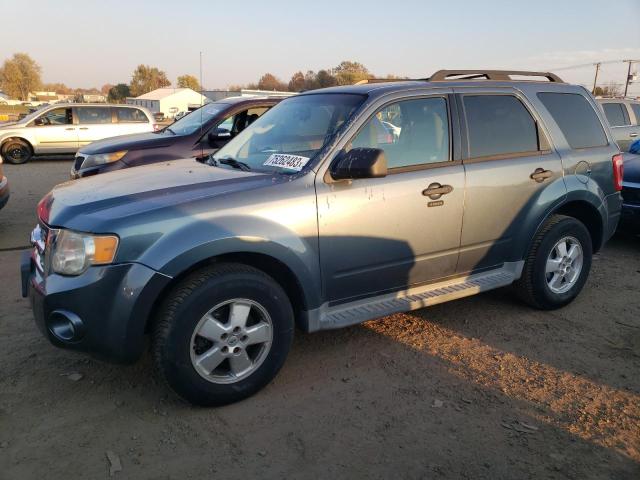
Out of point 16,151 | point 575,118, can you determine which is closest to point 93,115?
point 16,151

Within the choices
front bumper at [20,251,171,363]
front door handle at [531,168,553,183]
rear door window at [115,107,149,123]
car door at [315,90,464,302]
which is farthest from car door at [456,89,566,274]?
rear door window at [115,107,149,123]

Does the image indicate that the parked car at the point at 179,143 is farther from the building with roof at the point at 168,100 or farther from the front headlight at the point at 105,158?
the building with roof at the point at 168,100

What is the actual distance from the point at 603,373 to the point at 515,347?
1.94 feet

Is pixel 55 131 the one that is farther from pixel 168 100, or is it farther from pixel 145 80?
pixel 145 80

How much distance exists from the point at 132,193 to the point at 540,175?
303 centimetres

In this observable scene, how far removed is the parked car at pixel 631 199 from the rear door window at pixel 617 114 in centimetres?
547

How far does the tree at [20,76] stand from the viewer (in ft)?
287

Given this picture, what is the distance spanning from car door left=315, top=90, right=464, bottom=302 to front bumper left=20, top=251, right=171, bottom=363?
1.08 metres

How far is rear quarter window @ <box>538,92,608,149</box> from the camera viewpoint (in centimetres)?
446

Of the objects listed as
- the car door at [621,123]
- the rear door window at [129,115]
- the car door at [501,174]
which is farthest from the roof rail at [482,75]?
the rear door window at [129,115]

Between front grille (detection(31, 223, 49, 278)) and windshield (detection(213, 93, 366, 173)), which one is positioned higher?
windshield (detection(213, 93, 366, 173))

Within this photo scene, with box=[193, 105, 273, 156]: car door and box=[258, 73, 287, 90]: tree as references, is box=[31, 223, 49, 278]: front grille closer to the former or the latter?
box=[193, 105, 273, 156]: car door

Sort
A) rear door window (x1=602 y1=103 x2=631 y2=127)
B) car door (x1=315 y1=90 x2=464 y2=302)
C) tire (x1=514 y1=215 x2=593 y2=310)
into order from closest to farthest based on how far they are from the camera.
A: car door (x1=315 y1=90 x2=464 y2=302), tire (x1=514 y1=215 x2=593 y2=310), rear door window (x1=602 y1=103 x2=631 y2=127)

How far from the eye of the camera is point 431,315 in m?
4.46
